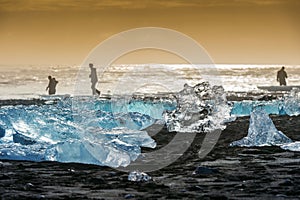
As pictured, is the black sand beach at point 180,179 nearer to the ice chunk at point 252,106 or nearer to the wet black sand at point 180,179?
the wet black sand at point 180,179

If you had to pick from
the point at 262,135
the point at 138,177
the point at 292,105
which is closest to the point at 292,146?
the point at 262,135

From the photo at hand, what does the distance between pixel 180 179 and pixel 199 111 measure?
22.9 ft

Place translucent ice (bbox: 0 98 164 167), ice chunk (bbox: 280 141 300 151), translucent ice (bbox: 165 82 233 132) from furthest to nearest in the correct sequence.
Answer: translucent ice (bbox: 165 82 233 132) < ice chunk (bbox: 280 141 300 151) < translucent ice (bbox: 0 98 164 167)

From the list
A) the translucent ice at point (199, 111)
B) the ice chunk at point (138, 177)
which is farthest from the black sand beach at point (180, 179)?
the translucent ice at point (199, 111)

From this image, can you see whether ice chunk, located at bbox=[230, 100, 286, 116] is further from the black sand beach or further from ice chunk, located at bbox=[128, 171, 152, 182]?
ice chunk, located at bbox=[128, 171, 152, 182]

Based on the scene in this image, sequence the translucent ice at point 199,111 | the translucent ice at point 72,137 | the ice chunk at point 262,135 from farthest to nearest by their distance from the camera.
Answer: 1. the translucent ice at point 199,111
2. the ice chunk at point 262,135
3. the translucent ice at point 72,137

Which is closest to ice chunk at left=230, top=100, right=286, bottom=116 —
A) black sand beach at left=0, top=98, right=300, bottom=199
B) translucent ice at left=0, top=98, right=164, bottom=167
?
translucent ice at left=0, top=98, right=164, bottom=167

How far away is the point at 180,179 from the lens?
Result: 25.3 ft

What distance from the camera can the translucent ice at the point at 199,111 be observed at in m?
14.2

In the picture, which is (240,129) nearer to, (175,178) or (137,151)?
(137,151)

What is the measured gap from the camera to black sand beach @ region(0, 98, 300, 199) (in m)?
6.71

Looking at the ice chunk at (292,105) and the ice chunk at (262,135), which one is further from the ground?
the ice chunk at (292,105)

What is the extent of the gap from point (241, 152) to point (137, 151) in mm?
1935

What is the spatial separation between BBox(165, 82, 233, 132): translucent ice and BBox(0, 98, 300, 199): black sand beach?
12.3ft
